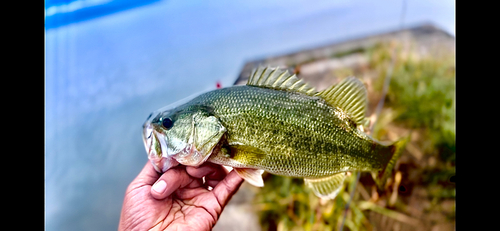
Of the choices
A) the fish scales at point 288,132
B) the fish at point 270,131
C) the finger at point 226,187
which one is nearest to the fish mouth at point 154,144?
the fish at point 270,131

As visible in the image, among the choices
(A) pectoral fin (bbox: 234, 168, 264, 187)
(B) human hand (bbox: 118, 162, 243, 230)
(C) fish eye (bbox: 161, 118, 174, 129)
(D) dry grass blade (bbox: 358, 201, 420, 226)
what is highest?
(C) fish eye (bbox: 161, 118, 174, 129)

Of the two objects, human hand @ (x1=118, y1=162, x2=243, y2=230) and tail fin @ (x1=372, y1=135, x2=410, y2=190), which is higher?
tail fin @ (x1=372, y1=135, x2=410, y2=190)

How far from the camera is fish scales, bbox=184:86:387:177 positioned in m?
0.67

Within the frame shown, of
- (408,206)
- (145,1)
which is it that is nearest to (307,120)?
(145,1)

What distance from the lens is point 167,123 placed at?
63 cm

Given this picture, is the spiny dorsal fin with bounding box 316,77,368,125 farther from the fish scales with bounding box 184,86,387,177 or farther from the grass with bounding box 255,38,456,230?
the grass with bounding box 255,38,456,230

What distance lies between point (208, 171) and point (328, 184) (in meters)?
0.37

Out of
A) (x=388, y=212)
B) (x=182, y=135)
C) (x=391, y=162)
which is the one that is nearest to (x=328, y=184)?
(x=391, y=162)

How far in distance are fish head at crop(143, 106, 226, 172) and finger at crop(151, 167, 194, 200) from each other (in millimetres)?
86

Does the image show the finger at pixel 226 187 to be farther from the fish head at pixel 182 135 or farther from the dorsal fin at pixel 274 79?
the dorsal fin at pixel 274 79

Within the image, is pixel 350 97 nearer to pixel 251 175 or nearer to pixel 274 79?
pixel 274 79

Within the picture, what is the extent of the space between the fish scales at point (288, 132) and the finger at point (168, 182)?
0.41ft

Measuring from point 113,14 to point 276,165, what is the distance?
2.62 ft

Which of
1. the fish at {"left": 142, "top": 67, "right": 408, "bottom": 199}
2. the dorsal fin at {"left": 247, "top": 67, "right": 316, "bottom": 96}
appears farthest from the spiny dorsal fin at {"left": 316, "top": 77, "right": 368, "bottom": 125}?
the dorsal fin at {"left": 247, "top": 67, "right": 316, "bottom": 96}
